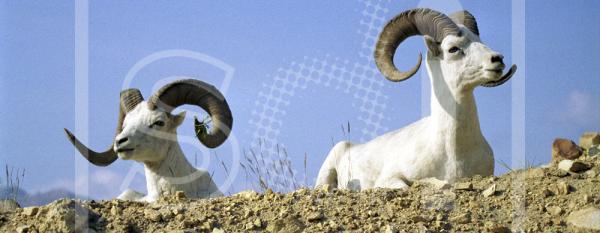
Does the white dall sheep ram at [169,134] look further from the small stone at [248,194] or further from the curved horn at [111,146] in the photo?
the small stone at [248,194]

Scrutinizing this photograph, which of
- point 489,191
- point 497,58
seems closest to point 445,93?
point 497,58

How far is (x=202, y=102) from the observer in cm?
1380

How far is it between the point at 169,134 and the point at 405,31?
3.89 meters

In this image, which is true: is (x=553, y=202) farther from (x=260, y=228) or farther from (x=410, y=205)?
(x=260, y=228)

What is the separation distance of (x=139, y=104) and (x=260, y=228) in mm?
5797

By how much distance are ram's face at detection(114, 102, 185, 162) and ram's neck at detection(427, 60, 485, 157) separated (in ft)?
13.6

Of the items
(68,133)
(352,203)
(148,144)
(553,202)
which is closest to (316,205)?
(352,203)

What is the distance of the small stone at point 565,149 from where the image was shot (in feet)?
40.6

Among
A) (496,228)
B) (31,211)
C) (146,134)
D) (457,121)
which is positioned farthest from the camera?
(146,134)

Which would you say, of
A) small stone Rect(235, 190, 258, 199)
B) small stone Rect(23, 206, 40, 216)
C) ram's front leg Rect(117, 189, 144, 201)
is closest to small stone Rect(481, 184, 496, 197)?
small stone Rect(235, 190, 258, 199)

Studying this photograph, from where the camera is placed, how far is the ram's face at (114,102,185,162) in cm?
1305

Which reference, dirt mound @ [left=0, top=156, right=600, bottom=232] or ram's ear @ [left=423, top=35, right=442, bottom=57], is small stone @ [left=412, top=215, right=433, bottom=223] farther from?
ram's ear @ [left=423, top=35, right=442, bottom=57]

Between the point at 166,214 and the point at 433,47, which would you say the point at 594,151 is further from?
the point at 166,214

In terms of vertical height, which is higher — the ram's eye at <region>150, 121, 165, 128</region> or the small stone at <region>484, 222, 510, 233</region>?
the ram's eye at <region>150, 121, 165, 128</region>
